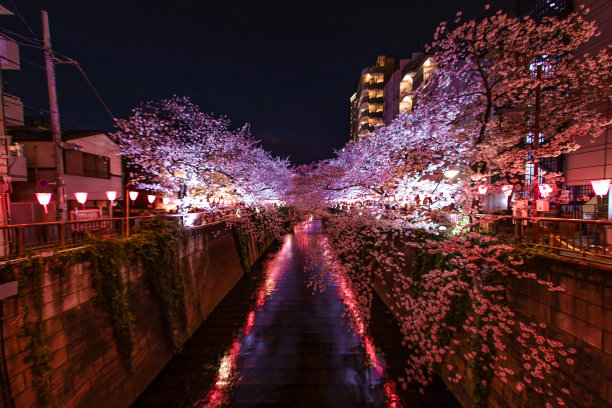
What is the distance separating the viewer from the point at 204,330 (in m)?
12.6

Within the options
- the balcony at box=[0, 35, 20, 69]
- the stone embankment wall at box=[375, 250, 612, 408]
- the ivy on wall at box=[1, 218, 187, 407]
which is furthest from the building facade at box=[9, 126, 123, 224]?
the stone embankment wall at box=[375, 250, 612, 408]

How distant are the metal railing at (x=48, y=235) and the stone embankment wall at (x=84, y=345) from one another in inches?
32.9

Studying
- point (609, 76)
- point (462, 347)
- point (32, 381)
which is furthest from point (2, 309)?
point (609, 76)

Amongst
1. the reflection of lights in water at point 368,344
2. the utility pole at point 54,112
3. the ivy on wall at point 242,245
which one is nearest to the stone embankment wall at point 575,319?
the reflection of lights in water at point 368,344

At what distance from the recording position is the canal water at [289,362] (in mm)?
8312

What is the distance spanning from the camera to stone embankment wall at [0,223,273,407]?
5.01 meters

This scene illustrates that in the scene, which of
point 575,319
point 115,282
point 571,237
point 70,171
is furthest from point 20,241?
point 70,171

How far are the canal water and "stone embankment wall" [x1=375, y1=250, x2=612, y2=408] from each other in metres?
4.31

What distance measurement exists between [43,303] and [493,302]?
1152 cm

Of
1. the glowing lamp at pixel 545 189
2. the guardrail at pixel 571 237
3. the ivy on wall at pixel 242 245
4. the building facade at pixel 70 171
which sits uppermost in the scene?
the building facade at pixel 70 171

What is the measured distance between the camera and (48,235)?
7102mm

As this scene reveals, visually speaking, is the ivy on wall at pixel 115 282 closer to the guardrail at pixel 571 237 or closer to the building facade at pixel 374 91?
the guardrail at pixel 571 237

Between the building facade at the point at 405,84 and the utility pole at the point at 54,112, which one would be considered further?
the building facade at the point at 405,84

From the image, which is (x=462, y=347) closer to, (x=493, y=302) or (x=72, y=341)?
(x=493, y=302)
